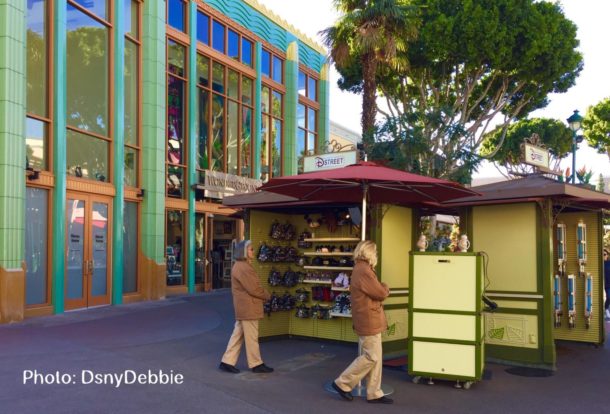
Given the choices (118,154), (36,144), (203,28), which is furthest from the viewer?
(203,28)

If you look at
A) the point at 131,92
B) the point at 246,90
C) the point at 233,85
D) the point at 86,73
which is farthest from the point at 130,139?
the point at 246,90

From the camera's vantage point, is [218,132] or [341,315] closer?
[341,315]

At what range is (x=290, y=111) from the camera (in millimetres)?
23781

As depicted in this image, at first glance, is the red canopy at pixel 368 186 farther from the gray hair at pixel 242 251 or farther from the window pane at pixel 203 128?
the window pane at pixel 203 128

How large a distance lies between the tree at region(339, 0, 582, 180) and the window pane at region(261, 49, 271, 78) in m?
4.26

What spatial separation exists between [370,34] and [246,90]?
599cm

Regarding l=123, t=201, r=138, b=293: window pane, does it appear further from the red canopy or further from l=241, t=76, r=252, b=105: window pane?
the red canopy

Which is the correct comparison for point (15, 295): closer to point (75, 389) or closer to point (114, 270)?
point (114, 270)

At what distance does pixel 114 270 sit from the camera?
14328 millimetres

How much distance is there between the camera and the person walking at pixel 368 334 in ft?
20.7

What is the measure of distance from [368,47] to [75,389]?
13.0m

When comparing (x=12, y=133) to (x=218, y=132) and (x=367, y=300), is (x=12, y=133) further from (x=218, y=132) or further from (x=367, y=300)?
(x=218, y=132)

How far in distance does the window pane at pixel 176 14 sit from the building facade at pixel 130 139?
0.18 feet

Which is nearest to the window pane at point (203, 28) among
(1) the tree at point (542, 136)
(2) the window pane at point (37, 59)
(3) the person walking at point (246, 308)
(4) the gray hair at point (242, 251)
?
(2) the window pane at point (37, 59)
